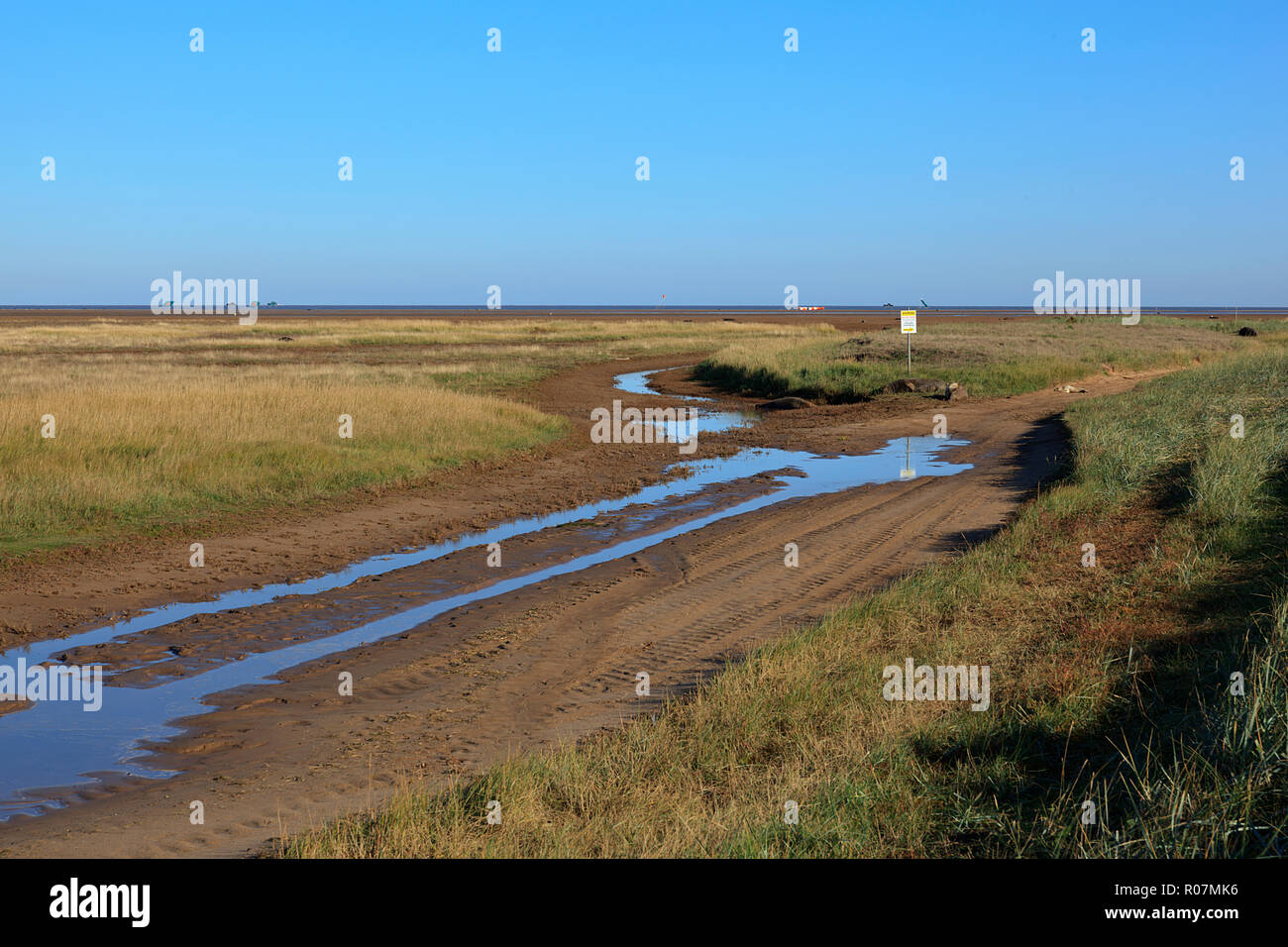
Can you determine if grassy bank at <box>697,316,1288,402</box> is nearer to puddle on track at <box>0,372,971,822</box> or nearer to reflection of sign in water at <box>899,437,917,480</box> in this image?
reflection of sign in water at <box>899,437,917,480</box>

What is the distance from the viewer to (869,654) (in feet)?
26.9

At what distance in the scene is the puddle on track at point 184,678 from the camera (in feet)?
21.7

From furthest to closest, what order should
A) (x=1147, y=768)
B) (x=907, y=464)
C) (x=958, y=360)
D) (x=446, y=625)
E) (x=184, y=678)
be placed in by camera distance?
(x=958, y=360), (x=907, y=464), (x=446, y=625), (x=184, y=678), (x=1147, y=768)

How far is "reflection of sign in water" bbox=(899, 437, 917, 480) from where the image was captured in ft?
65.2

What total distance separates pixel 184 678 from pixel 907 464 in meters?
16.4

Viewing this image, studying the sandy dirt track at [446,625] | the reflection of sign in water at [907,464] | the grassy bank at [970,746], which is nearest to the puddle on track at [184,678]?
the sandy dirt track at [446,625]

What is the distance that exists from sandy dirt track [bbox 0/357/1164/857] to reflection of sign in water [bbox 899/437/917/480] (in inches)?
36.6

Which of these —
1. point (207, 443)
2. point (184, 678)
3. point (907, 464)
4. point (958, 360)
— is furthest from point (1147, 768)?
point (958, 360)

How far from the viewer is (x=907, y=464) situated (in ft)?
71.1

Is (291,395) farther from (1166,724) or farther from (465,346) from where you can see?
(465,346)

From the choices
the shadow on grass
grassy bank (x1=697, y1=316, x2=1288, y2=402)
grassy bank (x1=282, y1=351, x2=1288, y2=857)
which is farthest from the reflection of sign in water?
the shadow on grass

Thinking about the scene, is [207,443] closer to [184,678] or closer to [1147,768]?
[184,678]
